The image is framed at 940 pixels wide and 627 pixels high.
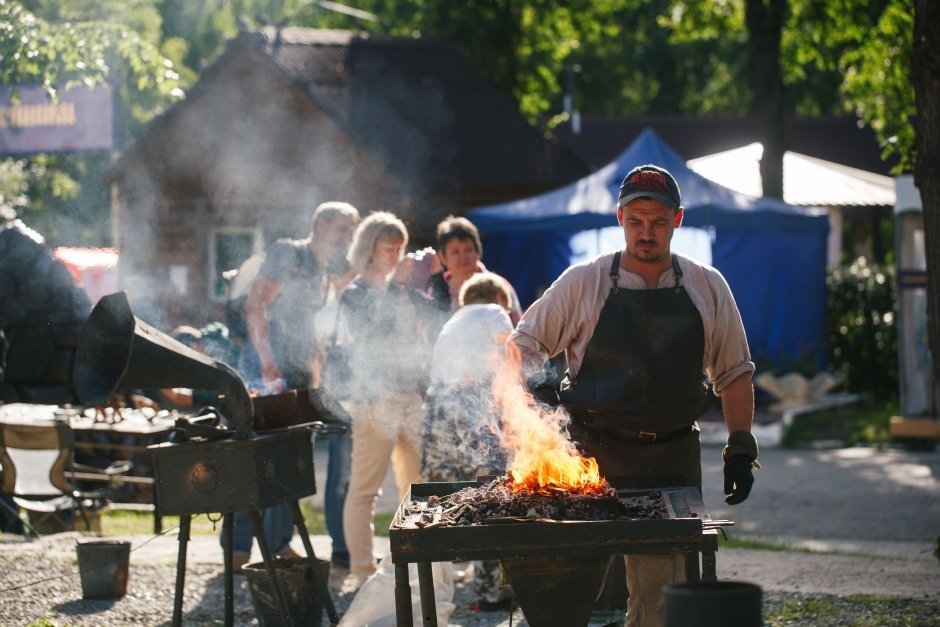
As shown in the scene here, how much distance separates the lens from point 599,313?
14.6 ft

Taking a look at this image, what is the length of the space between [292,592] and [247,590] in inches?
49.3

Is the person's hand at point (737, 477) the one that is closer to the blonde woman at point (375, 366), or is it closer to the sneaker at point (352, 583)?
the blonde woman at point (375, 366)

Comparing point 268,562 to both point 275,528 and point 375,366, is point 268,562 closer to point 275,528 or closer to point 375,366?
point 375,366

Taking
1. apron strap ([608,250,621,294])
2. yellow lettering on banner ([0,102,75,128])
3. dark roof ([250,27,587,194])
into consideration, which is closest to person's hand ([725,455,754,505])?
apron strap ([608,250,621,294])

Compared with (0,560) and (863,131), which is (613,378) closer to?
(0,560)

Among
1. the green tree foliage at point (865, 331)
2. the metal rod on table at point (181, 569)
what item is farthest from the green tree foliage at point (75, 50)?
the green tree foliage at point (865, 331)

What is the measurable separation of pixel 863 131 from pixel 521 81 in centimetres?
1030

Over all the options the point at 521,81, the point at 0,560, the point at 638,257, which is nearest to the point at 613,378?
the point at 638,257

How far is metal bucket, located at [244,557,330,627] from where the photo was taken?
5.39 m

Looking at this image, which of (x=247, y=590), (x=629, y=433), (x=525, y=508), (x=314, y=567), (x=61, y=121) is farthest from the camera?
(x=61, y=121)

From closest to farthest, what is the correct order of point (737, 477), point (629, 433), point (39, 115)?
point (737, 477) < point (629, 433) < point (39, 115)

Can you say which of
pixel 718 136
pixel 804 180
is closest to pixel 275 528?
pixel 804 180

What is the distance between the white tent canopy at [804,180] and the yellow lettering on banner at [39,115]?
9093 millimetres

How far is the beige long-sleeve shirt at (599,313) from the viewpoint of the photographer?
447cm
